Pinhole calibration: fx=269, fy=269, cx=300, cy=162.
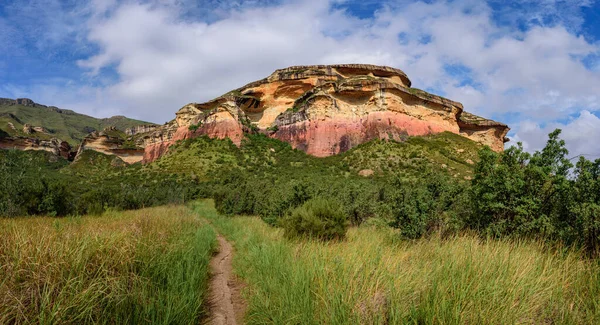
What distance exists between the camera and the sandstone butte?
4491 centimetres

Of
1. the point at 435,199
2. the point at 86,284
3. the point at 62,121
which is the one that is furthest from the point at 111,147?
the point at 62,121

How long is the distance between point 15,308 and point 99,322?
68 cm

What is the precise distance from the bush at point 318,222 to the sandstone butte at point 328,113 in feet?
123

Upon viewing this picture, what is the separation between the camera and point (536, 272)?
10.6 ft

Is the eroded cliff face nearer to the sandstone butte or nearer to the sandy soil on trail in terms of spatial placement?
the sandstone butte

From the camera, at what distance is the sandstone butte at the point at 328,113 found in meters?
44.9

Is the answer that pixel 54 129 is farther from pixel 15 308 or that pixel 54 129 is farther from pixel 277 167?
pixel 15 308

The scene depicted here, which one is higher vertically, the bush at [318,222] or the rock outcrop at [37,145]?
the rock outcrop at [37,145]

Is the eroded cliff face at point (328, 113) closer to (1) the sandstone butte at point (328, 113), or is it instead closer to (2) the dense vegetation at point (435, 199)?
(1) the sandstone butte at point (328, 113)

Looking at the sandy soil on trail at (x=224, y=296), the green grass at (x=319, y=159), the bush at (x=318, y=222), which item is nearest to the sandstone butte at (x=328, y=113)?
the green grass at (x=319, y=159)

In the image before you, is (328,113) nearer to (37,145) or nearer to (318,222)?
(318,222)

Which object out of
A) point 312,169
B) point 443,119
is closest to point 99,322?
point 312,169

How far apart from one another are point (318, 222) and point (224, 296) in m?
3.23

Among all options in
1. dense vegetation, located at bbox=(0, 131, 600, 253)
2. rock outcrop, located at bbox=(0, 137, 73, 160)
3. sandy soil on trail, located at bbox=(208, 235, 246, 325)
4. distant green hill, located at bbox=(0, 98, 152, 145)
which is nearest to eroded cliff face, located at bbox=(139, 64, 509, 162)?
dense vegetation, located at bbox=(0, 131, 600, 253)
